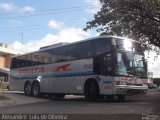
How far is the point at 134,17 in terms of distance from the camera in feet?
111

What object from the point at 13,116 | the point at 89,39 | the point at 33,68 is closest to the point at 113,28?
the point at 33,68

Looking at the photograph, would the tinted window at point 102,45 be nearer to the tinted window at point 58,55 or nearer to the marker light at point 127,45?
the tinted window at point 58,55

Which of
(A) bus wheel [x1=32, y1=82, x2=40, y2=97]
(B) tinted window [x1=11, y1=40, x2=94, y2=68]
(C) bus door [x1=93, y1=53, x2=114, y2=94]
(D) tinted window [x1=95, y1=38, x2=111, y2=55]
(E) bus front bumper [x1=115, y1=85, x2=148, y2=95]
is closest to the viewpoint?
(E) bus front bumper [x1=115, y1=85, x2=148, y2=95]

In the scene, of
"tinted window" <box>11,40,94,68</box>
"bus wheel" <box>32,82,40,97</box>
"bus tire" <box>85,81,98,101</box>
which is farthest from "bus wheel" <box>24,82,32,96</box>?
"bus tire" <box>85,81,98,101</box>

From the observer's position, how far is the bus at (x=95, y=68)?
23.6m

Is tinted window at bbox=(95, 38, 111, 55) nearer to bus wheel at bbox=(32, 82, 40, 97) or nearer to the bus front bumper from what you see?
the bus front bumper

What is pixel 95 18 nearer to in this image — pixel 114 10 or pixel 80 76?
pixel 114 10

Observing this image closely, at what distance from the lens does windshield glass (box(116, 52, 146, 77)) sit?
2362 cm

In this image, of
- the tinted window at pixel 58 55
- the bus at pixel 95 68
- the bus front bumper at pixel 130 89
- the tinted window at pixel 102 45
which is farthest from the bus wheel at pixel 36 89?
the bus front bumper at pixel 130 89

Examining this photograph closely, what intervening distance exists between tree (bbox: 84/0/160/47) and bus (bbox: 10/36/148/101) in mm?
6865

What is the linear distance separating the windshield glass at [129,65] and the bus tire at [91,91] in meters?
1.83

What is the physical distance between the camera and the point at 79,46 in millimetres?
26266

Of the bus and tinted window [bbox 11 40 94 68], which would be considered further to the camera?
tinted window [bbox 11 40 94 68]

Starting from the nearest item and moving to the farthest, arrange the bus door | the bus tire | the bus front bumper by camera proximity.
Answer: the bus front bumper, the bus door, the bus tire
